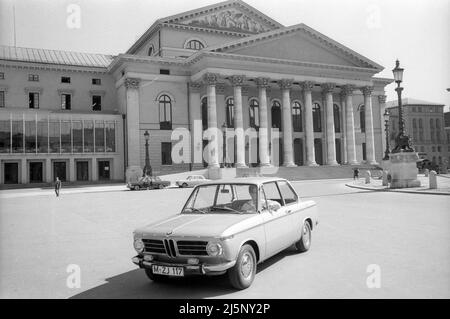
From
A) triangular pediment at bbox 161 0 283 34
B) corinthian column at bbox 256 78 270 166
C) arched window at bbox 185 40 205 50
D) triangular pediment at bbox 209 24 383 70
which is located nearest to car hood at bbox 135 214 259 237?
triangular pediment at bbox 209 24 383 70

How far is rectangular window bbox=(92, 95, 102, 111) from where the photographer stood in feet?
162

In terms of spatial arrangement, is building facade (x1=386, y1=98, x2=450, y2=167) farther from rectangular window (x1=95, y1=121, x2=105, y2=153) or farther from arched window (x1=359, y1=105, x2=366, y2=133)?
rectangular window (x1=95, y1=121, x2=105, y2=153)

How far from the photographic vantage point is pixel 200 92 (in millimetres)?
47062

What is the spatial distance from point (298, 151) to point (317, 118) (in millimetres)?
5469

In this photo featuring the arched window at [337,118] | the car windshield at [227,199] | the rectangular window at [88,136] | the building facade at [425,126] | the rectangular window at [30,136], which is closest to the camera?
the car windshield at [227,199]

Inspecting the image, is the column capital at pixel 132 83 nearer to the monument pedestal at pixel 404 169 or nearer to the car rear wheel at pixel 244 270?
the monument pedestal at pixel 404 169

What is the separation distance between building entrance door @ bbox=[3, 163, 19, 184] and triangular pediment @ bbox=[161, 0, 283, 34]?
2266 cm

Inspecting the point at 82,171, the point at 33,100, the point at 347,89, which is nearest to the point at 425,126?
the point at 347,89

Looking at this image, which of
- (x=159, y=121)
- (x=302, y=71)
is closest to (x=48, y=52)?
(x=159, y=121)

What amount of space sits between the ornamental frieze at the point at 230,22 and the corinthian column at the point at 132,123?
457 inches

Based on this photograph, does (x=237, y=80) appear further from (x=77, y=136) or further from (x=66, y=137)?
(x=66, y=137)

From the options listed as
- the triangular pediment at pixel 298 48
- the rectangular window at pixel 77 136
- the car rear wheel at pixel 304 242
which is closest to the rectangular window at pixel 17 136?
the rectangular window at pixel 77 136

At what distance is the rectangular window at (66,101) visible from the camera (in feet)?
159

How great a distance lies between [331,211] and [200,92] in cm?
3475
